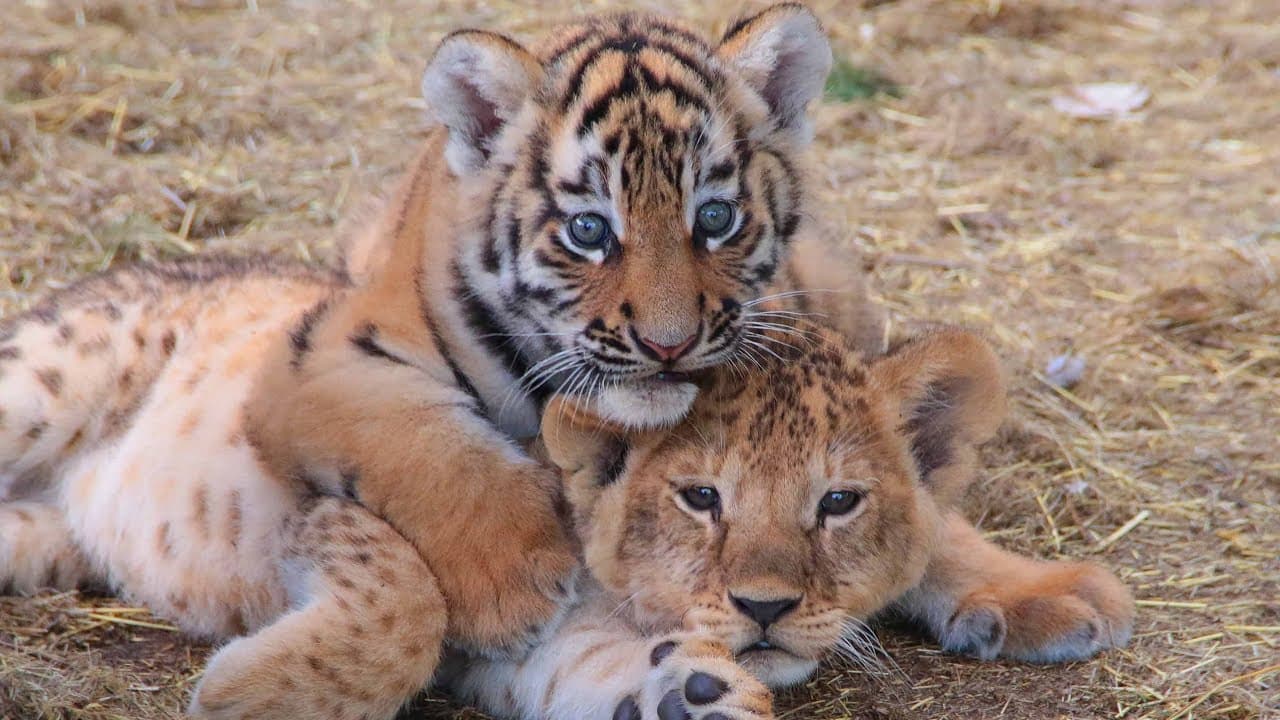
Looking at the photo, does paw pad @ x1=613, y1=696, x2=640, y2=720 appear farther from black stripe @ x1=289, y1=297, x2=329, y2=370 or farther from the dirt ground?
black stripe @ x1=289, y1=297, x2=329, y2=370

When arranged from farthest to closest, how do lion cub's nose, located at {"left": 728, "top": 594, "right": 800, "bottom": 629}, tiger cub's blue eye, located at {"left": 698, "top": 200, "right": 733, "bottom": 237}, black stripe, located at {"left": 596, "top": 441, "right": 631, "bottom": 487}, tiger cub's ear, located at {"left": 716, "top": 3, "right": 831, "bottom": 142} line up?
tiger cub's ear, located at {"left": 716, "top": 3, "right": 831, "bottom": 142}
tiger cub's blue eye, located at {"left": 698, "top": 200, "right": 733, "bottom": 237}
black stripe, located at {"left": 596, "top": 441, "right": 631, "bottom": 487}
lion cub's nose, located at {"left": 728, "top": 594, "right": 800, "bottom": 629}

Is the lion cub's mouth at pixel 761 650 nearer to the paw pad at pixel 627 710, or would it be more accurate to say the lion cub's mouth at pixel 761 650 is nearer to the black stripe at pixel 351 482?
the paw pad at pixel 627 710

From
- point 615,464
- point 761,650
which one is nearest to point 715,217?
point 615,464

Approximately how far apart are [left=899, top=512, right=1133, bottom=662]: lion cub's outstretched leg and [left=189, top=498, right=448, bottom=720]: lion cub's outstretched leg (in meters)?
1.33

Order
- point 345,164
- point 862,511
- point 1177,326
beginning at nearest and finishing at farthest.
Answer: point 862,511, point 1177,326, point 345,164

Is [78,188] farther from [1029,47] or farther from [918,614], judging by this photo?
[1029,47]

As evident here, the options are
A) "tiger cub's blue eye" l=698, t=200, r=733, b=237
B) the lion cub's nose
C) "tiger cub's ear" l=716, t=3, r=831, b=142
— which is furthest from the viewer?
"tiger cub's ear" l=716, t=3, r=831, b=142

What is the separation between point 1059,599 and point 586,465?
1294mm

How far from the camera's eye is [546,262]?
3900 mm

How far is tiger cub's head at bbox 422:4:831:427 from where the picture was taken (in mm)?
3656

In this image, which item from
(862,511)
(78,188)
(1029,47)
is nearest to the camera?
(862,511)

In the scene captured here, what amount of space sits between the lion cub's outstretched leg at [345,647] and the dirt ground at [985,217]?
0.89ft

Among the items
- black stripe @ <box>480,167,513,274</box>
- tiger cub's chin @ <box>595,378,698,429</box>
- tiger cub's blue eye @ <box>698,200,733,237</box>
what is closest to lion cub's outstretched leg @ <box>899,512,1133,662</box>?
tiger cub's chin @ <box>595,378,698,429</box>

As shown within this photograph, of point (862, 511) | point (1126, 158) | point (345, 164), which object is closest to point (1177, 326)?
point (1126, 158)
